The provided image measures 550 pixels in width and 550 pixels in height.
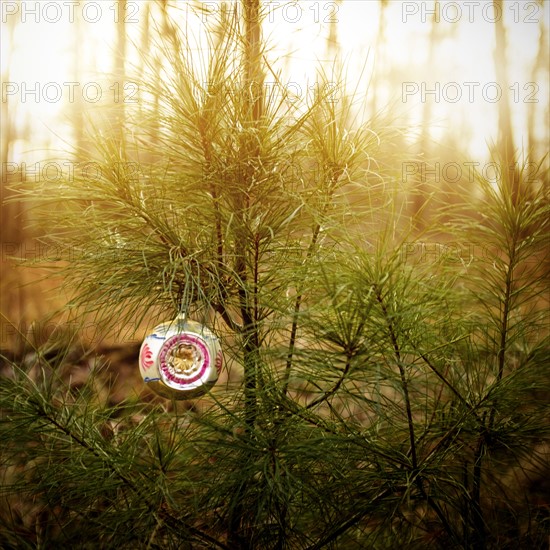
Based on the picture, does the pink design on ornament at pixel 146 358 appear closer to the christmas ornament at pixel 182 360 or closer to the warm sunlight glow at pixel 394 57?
the christmas ornament at pixel 182 360

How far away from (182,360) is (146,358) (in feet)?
0.16

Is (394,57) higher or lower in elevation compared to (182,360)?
higher

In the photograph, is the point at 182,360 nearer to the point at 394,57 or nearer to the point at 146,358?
the point at 146,358

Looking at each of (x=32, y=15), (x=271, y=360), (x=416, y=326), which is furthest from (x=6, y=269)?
(x=416, y=326)

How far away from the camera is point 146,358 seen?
32.6 inches

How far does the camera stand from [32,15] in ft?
4.45

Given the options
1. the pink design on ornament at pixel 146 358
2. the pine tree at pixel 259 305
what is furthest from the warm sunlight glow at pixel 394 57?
the pink design on ornament at pixel 146 358

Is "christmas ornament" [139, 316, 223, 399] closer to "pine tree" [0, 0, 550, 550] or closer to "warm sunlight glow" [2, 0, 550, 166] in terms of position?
"pine tree" [0, 0, 550, 550]

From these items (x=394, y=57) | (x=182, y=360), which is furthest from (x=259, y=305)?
(x=394, y=57)

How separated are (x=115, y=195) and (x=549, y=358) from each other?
1.81 feet

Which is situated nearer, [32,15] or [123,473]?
[123,473]

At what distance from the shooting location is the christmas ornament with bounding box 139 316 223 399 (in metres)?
→ 0.81

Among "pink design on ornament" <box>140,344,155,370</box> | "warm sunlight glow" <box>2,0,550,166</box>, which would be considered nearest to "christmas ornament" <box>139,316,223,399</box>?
"pink design on ornament" <box>140,344,155,370</box>

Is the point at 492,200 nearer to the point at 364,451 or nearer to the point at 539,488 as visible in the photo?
the point at 364,451
